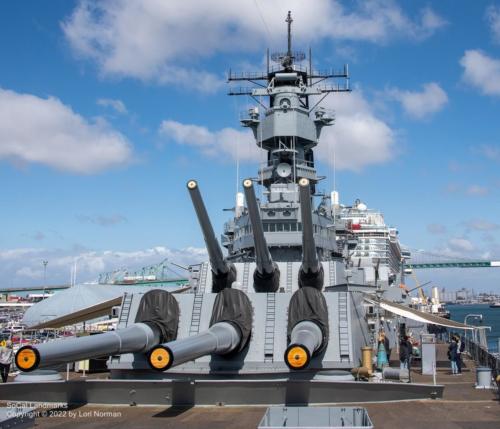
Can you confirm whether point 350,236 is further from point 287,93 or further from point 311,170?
point 287,93

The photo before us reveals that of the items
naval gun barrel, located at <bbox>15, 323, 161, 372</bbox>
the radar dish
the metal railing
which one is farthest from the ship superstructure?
naval gun barrel, located at <bbox>15, 323, 161, 372</bbox>

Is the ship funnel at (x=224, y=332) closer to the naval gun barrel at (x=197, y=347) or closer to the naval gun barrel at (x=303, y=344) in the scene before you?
the naval gun barrel at (x=197, y=347)

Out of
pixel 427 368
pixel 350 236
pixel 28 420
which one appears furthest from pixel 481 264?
pixel 28 420

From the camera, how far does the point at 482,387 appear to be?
880cm

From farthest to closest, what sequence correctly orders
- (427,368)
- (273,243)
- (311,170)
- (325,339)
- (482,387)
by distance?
1. (311,170)
2. (273,243)
3. (427,368)
4. (482,387)
5. (325,339)

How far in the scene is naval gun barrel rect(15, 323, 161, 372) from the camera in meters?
5.45

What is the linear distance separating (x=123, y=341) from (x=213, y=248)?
6.43 feet

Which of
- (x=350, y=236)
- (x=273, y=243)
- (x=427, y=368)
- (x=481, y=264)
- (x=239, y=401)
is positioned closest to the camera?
(x=239, y=401)

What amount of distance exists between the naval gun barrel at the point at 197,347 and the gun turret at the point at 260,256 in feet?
3.98

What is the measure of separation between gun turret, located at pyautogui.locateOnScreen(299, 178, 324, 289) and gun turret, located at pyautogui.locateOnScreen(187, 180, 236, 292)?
3.78 ft

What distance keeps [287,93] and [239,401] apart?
538 inches

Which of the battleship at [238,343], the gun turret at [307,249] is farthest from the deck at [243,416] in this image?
the gun turret at [307,249]

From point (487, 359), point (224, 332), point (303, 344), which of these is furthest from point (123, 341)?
point (487, 359)

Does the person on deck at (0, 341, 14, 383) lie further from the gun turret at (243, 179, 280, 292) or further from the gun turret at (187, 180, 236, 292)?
the gun turret at (243, 179, 280, 292)
